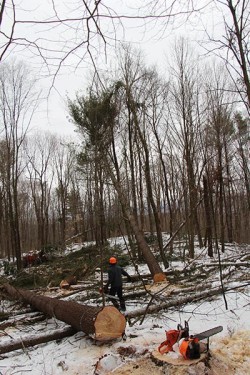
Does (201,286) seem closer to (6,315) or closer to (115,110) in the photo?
(6,315)

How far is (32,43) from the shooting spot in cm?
195

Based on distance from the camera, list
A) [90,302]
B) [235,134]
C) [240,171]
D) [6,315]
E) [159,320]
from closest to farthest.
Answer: [159,320] < [6,315] < [90,302] < [235,134] < [240,171]

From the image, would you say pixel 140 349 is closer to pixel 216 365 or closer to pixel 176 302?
pixel 216 365

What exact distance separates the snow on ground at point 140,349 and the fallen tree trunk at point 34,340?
103 millimetres

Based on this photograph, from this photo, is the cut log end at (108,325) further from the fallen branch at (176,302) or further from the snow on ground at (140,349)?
the fallen branch at (176,302)

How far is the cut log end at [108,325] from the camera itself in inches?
213

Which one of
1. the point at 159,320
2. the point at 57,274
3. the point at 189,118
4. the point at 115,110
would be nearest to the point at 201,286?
the point at 159,320

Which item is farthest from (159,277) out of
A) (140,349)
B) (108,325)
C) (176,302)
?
(140,349)

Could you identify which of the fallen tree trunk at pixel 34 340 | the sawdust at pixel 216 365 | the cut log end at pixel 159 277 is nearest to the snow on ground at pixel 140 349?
the sawdust at pixel 216 365

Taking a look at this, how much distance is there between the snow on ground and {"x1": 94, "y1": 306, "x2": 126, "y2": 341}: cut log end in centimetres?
15

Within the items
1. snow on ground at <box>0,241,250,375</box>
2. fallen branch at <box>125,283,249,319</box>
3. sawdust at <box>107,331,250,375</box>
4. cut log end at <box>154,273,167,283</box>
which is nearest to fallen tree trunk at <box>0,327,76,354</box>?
snow on ground at <box>0,241,250,375</box>

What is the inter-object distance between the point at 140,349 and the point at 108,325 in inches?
28.9

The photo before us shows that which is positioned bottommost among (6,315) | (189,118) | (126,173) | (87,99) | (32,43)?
(6,315)

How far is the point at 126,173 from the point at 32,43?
17.6 metres
